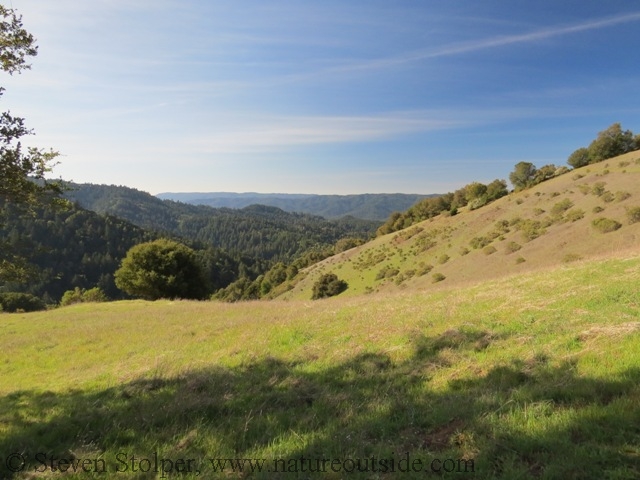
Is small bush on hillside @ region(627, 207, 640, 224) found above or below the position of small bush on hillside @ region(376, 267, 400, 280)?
above

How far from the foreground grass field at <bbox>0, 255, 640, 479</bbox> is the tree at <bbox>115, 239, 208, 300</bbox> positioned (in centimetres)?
3254

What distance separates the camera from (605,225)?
37.4m

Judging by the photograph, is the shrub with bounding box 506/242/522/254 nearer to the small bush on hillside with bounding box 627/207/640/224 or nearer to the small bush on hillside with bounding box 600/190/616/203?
the small bush on hillside with bounding box 627/207/640/224

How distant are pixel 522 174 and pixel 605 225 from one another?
151ft

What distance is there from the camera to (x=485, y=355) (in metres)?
7.97

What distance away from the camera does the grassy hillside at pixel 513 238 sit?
37969mm

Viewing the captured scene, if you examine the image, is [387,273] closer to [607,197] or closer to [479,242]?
[479,242]

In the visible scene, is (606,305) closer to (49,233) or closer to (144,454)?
(144,454)

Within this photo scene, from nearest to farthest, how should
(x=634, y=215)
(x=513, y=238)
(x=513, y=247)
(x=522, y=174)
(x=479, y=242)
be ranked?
(x=634, y=215), (x=513, y=247), (x=513, y=238), (x=479, y=242), (x=522, y=174)

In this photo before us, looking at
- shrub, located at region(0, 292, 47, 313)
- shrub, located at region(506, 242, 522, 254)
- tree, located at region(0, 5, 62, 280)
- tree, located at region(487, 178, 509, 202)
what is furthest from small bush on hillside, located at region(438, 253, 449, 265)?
shrub, located at region(0, 292, 47, 313)

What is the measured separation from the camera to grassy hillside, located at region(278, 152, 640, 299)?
37969mm

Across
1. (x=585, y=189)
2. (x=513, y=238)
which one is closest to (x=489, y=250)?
(x=513, y=238)

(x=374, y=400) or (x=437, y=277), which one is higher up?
(x=374, y=400)

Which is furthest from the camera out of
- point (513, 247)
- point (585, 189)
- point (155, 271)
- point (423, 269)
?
point (423, 269)
